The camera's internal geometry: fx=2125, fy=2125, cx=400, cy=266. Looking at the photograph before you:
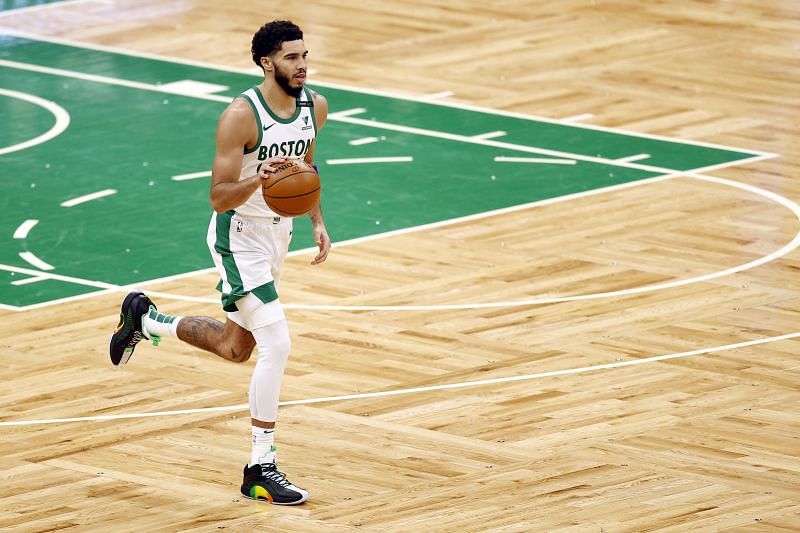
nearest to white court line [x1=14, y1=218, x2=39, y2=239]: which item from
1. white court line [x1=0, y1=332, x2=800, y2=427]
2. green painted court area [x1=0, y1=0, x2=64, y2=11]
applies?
white court line [x1=0, y1=332, x2=800, y2=427]

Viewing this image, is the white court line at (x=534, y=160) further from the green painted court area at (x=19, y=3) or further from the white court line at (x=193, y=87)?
the green painted court area at (x=19, y=3)

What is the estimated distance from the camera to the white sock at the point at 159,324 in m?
10.8

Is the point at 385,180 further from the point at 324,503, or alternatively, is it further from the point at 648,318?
the point at 324,503

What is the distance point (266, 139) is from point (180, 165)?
264 inches

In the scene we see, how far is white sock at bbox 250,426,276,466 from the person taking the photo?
32.8 feet

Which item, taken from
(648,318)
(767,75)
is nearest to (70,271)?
(648,318)

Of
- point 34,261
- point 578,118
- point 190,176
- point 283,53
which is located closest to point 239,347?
point 283,53

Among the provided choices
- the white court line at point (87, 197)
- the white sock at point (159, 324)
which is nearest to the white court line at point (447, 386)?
the white sock at point (159, 324)

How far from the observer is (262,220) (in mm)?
9961

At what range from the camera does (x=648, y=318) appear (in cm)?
1298

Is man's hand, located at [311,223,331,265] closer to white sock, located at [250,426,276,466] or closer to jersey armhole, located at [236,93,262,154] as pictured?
jersey armhole, located at [236,93,262,154]

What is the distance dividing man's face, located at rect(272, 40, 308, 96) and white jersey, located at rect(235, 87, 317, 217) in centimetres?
13

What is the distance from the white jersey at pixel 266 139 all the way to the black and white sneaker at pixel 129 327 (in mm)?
1336

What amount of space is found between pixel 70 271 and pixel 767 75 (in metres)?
7.90
